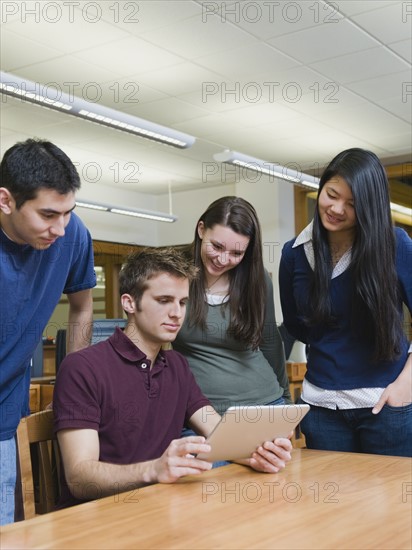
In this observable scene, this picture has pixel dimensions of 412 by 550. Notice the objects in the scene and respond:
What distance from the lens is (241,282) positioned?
7.41ft

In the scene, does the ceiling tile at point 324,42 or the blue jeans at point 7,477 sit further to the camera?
the ceiling tile at point 324,42

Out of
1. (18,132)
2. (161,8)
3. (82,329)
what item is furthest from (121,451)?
(18,132)

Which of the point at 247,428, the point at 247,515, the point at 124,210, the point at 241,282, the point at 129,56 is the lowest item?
the point at 247,515

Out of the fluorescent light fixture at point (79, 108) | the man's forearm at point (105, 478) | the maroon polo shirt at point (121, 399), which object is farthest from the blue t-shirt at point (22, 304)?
the fluorescent light fixture at point (79, 108)

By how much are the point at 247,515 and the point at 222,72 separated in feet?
13.7

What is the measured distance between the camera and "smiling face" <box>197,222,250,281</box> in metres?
2.18

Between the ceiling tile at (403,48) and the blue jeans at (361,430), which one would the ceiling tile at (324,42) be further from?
the blue jeans at (361,430)

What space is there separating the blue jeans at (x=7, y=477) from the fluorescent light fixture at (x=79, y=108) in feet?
9.05

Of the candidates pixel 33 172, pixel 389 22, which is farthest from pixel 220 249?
pixel 389 22

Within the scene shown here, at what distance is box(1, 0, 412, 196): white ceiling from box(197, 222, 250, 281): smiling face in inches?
86.5

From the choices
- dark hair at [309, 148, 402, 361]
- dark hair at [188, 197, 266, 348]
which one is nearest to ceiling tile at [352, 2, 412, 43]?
dark hair at [188, 197, 266, 348]

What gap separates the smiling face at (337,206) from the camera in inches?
72.2

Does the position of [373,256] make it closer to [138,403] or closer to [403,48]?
[138,403]

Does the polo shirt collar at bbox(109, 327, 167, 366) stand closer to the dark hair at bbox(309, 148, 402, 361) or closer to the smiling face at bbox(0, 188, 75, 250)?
the smiling face at bbox(0, 188, 75, 250)
